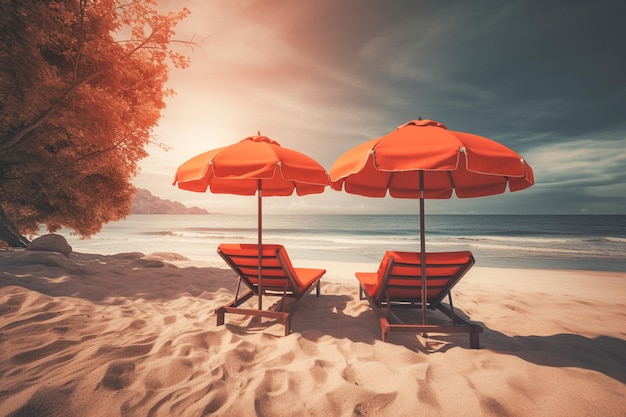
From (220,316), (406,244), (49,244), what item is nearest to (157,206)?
(406,244)

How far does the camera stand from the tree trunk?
7.86 m

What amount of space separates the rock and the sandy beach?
225cm

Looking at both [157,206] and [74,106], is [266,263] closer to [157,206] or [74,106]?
[74,106]

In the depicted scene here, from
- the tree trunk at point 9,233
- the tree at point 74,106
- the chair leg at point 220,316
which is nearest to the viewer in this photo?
the chair leg at point 220,316

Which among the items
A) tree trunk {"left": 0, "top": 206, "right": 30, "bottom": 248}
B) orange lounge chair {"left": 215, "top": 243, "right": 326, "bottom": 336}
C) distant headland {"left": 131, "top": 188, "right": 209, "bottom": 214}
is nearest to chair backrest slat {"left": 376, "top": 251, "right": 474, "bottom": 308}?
orange lounge chair {"left": 215, "top": 243, "right": 326, "bottom": 336}

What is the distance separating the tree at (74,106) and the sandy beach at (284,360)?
355cm

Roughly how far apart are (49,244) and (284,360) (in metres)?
7.72

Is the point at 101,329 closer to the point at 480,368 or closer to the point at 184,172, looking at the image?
the point at 184,172

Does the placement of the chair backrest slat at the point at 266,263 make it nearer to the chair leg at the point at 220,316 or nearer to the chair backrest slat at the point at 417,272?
the chair leg at the point at 220,316

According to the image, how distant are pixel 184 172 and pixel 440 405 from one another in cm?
379

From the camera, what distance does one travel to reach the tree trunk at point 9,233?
7.86 meters

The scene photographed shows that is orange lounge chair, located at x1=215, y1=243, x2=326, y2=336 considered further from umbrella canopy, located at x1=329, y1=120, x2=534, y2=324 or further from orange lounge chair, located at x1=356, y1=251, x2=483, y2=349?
umbrella canopy, located at x1=329, y1=120, x2=534, y2=324

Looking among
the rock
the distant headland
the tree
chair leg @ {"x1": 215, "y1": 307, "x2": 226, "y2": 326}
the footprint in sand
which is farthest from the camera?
the distant headland

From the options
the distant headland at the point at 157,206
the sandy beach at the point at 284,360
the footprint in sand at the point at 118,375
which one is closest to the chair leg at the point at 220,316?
the sandy beach at the point at 284,360
